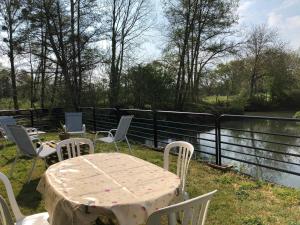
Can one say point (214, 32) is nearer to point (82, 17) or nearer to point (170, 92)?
point (170, 92)

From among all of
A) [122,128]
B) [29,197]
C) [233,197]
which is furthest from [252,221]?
[122,128]

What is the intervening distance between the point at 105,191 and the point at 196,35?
60.5 feet

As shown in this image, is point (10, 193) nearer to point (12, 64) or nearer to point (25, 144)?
point (25, 144)

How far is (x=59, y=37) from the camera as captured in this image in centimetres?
1371

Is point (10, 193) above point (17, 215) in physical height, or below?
above

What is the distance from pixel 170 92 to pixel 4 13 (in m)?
9.89

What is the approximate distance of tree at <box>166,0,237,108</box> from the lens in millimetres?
18781

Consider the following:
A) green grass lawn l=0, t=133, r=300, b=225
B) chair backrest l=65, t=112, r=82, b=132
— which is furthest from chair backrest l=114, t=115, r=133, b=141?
chair backrest l=65, t=112, r=82, b=132

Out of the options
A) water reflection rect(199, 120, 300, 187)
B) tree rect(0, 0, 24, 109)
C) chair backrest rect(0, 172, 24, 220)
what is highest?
tree rect(0, 0, 24, 109)

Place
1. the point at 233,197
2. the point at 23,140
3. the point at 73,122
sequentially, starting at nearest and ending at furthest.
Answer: the point at 233,197 → the point at 23,140 → the point at 73,122

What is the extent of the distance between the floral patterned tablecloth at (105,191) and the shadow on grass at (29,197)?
1.33 m

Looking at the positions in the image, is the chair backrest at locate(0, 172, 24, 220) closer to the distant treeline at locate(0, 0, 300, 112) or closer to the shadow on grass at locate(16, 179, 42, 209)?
the shadow on grass at locate(16, 179, 42, 209)

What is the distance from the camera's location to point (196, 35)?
19.3 m

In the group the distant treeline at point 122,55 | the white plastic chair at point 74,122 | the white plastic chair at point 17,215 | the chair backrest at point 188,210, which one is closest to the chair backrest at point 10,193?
the white plastic chair at point 17,215
